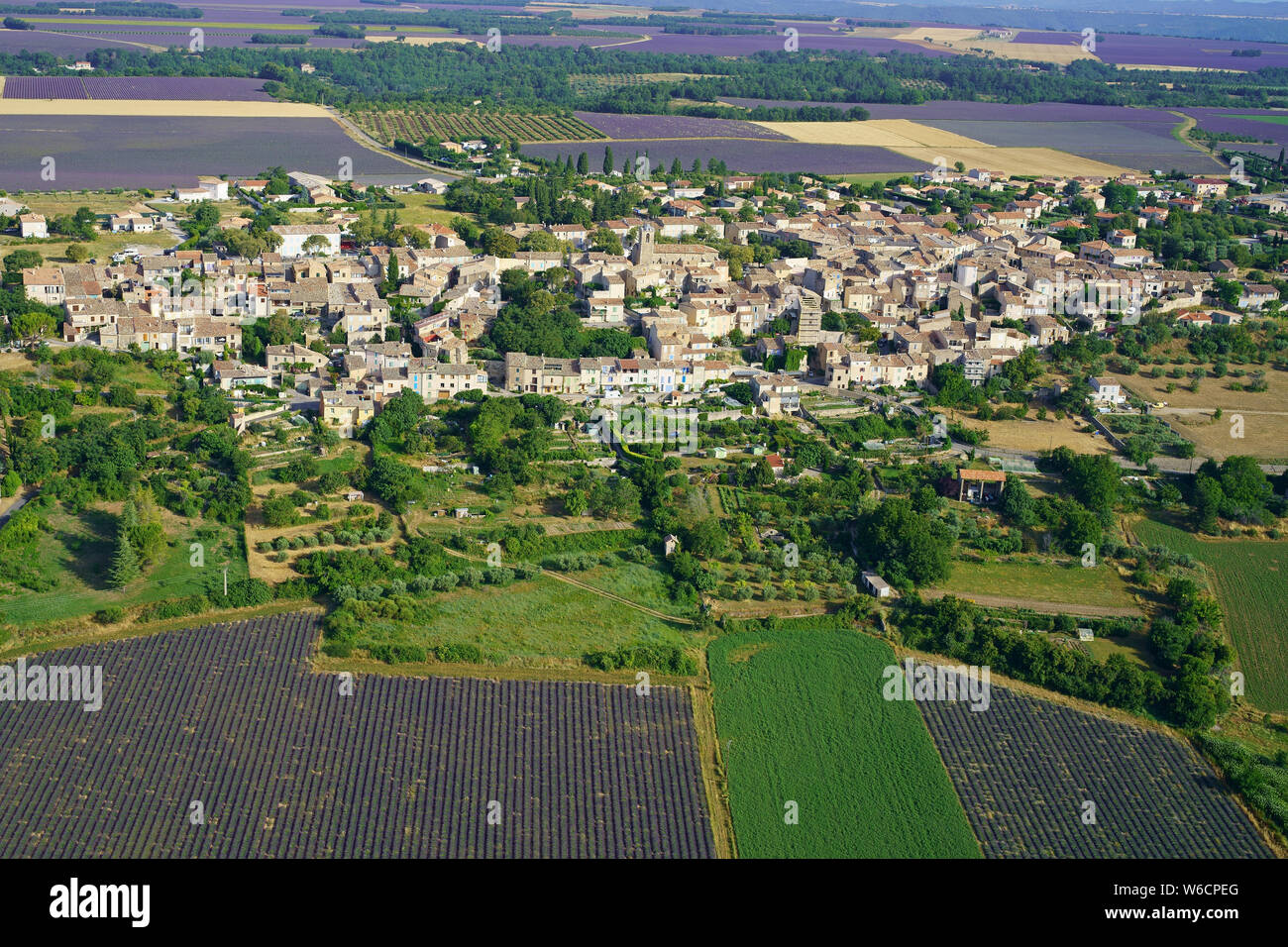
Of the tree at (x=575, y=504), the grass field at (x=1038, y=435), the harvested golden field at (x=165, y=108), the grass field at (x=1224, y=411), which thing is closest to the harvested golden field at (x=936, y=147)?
the harvested golden field at (x=165, y=108)

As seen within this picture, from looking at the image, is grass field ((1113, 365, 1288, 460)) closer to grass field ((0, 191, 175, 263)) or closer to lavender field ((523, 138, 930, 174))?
lavender field ((523, 138, 930, 174))

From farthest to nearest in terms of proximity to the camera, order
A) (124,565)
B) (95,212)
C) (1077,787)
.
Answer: (95,212), (124,565), (1077,787)

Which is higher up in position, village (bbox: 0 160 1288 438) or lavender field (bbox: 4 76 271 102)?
lavender field (bbox: 4 76 271 102)

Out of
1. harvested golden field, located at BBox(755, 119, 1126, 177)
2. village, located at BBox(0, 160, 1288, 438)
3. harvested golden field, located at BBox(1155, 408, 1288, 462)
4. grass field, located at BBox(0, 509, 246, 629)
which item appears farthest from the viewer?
harvested golden field, located at BBox(755, 119, 1126, 177)

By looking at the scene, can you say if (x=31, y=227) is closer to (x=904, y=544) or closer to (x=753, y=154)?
(x=904, y=544)

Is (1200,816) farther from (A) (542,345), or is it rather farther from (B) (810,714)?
(A) (542,345)

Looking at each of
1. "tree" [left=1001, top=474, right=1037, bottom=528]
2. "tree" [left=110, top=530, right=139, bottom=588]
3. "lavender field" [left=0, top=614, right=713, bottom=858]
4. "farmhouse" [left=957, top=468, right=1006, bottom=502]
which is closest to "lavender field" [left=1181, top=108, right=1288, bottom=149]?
"farmhouse" [left=957, top=468, right=1006, bottom=502]

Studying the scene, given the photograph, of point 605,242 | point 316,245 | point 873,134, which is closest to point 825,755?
point 605,242

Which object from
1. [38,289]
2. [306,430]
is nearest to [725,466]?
[306,430]
